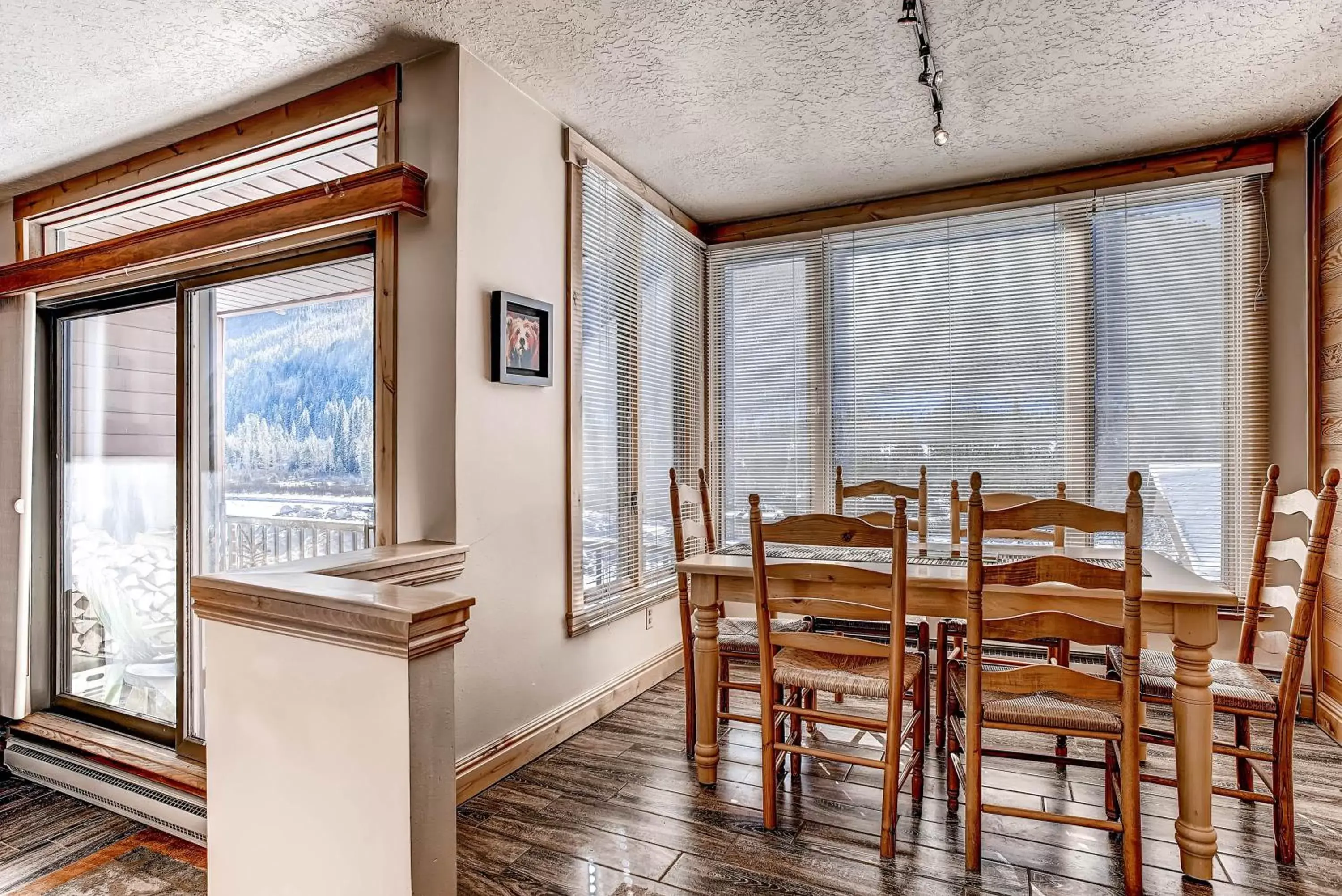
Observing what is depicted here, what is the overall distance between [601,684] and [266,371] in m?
1.94

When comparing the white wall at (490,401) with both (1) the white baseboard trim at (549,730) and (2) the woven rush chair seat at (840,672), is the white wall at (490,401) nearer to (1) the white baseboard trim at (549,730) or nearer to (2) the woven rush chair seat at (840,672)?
(1) the white baseboard trim at (549,730)

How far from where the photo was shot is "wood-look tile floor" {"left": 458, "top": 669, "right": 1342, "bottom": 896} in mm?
1977

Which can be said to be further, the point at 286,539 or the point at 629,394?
the point at 629,394

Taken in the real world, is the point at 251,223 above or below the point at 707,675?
above

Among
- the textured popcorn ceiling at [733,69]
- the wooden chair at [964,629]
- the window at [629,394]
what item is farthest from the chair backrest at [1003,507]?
the textured popcorn ceiling at [733,69]

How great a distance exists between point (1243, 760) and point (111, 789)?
396cm

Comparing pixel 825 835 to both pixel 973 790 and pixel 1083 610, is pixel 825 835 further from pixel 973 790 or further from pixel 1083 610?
pixel 1083 610

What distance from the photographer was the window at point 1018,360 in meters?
3.36

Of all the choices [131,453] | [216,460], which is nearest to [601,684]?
[216,460]

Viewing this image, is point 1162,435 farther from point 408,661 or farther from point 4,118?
point 4,118

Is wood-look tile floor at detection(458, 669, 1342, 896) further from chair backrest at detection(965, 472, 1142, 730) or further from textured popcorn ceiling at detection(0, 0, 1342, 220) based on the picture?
textured popcorn ceiling at detection(0, 0, 1342, 220)

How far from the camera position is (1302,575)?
2.29 metres

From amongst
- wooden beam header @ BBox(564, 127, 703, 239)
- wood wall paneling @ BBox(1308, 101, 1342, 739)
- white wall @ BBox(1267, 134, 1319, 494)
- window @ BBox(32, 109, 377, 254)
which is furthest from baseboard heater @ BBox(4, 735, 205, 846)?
white wall @ BBox(1267, 134, 1319, 494)

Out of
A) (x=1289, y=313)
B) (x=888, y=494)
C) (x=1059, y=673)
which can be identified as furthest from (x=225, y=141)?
(x=1289, y=313)
